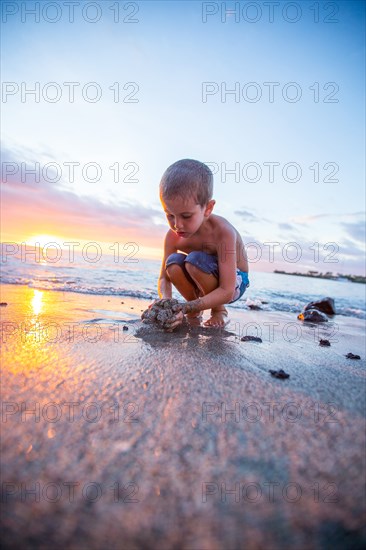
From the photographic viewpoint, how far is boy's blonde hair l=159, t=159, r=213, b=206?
2488mm

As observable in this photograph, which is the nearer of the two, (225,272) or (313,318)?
(225,272)

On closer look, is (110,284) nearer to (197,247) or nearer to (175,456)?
(197,247)

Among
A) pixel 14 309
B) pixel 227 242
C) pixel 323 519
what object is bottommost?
pixel 323 519

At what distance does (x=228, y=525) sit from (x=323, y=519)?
0.20m

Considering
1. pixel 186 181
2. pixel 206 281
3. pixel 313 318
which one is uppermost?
pixel 186 181

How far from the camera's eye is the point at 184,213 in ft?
8.53

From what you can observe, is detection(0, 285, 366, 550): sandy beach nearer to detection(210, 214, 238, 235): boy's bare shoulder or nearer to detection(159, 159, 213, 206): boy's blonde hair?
detection(159, 159, 213, 206): boy's blonde hair

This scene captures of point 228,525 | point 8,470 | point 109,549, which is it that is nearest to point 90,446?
point 8,470

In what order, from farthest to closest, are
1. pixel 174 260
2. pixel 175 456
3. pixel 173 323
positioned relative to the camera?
pixel 174 260
pixel 173 323
pixel 175 456

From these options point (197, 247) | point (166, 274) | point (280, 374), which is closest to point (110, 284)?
point (166, 274)

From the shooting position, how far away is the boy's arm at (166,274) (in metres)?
3.58

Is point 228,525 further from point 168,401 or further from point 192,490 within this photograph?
point 168,401

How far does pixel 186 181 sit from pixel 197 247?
3.50 ft

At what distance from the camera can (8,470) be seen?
0.69 metres
